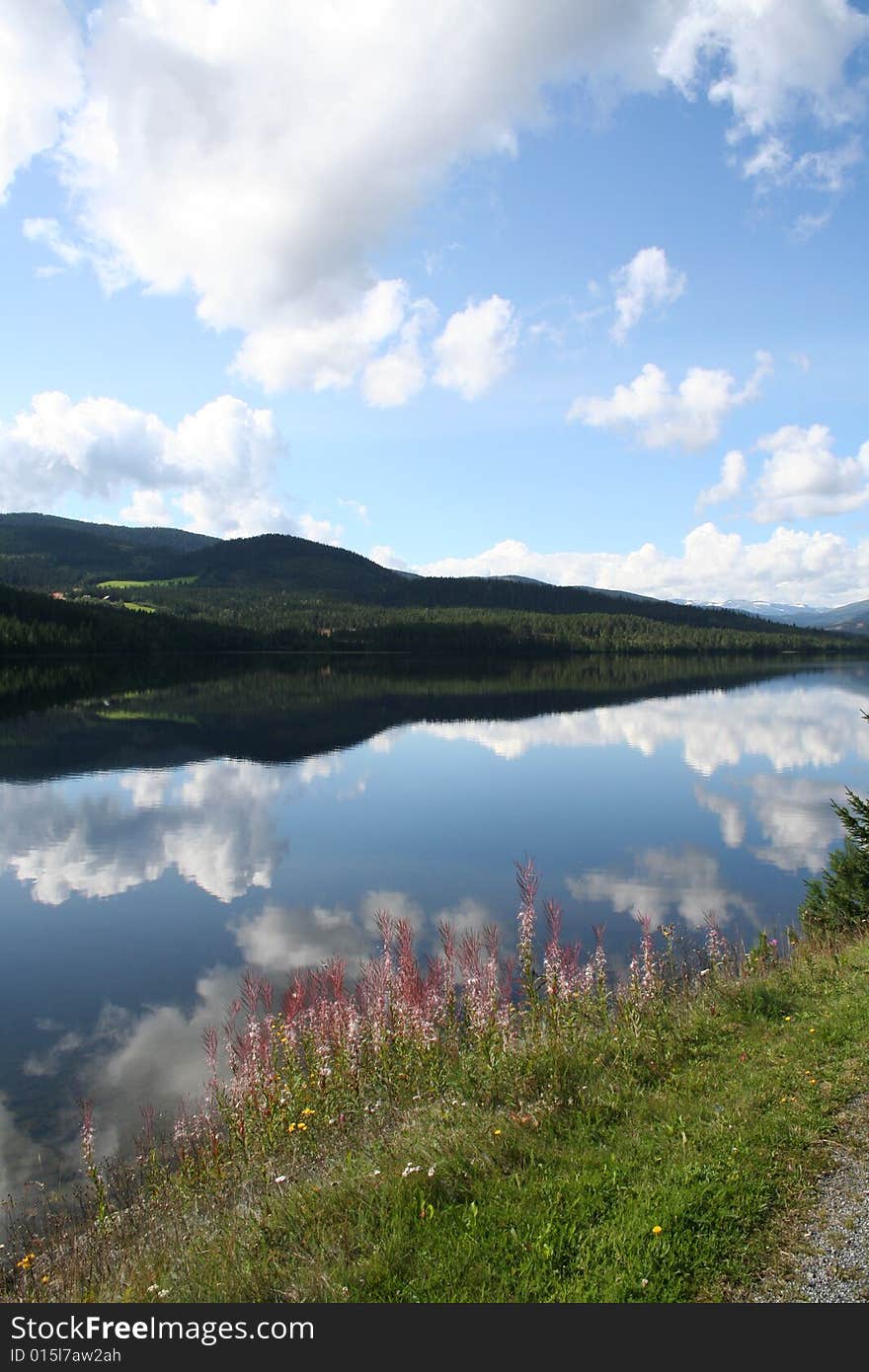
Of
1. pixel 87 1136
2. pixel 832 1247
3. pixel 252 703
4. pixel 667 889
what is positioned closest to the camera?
pixel 832 1247

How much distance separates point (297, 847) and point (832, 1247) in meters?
28.5

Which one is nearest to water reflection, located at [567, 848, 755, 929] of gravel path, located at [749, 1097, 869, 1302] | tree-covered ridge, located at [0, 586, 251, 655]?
gravel path, located at [749, 1097, 869, 1302]

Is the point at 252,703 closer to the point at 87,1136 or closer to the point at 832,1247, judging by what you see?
the point at 87,1136

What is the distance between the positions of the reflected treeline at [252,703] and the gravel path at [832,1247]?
161 ft

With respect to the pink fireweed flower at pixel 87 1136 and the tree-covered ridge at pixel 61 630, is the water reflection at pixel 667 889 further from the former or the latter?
the tree-covered ridge at pixel 61 630

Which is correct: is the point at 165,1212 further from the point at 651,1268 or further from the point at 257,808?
the point at 257,808

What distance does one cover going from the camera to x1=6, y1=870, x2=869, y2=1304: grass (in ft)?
21.0

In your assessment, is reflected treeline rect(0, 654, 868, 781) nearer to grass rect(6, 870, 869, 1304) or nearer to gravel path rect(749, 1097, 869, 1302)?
grass rect(6, 870, 869, 1304)

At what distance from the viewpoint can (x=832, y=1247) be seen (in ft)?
19.8

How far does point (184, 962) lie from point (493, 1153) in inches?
547

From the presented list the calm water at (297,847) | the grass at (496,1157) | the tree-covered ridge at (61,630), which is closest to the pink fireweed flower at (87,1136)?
the grass at (496,1157)

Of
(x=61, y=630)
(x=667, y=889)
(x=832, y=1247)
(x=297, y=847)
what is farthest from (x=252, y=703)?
(x=61, y=630)

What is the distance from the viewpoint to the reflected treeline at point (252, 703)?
2290 inches
